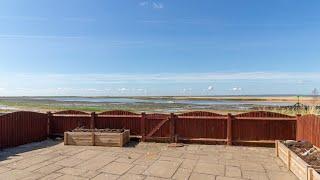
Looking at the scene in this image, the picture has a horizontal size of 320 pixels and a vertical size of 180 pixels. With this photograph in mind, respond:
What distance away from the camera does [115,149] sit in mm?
11992

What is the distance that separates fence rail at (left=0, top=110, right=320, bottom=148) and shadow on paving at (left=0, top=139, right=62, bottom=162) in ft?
1.04

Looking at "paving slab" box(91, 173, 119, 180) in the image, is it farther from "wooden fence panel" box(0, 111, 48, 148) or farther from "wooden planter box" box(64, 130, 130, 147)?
"wooden fence panel" box(0, 111, 48, 148)

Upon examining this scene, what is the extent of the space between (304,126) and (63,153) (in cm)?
793

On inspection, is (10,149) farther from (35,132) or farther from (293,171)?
(293,171)

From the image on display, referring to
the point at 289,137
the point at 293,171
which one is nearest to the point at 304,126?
the point at 289,137

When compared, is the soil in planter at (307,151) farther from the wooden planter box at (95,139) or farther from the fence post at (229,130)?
the wooden planter box at (95,139)

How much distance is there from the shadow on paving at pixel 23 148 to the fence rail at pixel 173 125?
0.32 metres

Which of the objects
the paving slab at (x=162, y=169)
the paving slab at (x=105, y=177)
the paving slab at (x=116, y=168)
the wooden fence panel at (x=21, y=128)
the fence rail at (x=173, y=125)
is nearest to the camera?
the paving slab at (x=105, y=177)

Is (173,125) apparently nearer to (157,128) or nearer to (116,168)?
(157,128)

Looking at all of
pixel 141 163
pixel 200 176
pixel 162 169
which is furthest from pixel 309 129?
pixel 141 163

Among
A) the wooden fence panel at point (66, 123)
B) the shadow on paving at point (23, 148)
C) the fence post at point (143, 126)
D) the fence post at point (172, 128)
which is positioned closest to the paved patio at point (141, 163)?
the shadow on paving at point (23, 148)

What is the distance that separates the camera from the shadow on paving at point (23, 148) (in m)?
10.6

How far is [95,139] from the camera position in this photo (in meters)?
12.7

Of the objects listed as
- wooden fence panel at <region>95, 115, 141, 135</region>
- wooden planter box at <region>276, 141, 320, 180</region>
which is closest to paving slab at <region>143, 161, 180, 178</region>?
wooden planter box at <region>276, 141, 320, 180</region>
